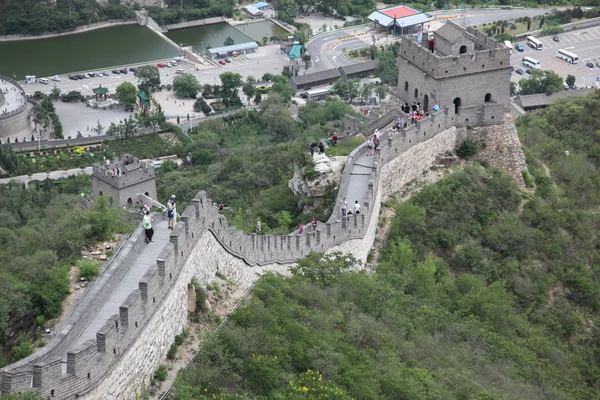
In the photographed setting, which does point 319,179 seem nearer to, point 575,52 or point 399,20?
point 575,52

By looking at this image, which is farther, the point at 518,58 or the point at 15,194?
the point at 518,58

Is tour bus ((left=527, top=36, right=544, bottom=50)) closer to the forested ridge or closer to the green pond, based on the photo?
the green pond

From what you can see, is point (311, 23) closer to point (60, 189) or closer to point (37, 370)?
point (60, 189)

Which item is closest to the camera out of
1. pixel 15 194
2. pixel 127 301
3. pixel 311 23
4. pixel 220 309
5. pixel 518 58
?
pixel 127 301

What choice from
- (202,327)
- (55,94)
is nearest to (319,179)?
(202,327)

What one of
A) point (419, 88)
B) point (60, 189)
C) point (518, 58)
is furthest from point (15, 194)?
point (518, 58)
